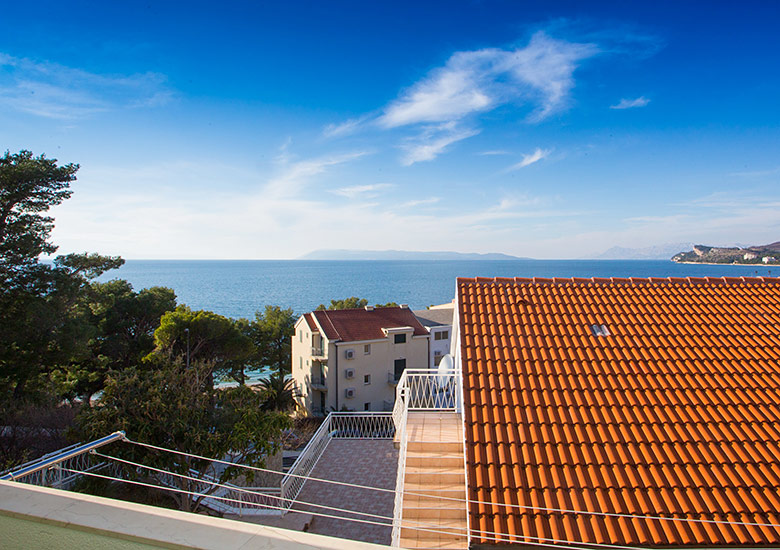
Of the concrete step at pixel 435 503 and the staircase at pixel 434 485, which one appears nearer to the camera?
the staircase at pixel 434 485

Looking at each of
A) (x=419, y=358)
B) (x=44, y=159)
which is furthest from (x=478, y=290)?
(x=419, y=358)

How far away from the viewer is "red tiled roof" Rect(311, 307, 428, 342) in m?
32.4

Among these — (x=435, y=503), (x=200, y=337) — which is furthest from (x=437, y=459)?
(x=200, y=337)

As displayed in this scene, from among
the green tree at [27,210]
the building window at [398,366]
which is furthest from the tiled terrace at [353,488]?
the building window at [398,366]

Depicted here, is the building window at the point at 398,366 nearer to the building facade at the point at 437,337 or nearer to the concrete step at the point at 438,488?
the building facade at the point at 437,337

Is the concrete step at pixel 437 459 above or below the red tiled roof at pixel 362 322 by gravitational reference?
above

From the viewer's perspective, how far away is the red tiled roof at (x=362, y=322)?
3241 centimetres

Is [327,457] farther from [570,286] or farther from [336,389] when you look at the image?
[336,389]

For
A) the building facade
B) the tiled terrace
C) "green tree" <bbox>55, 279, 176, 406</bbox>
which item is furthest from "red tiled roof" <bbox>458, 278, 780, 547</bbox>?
the building facade

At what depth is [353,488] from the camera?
35.2 feet

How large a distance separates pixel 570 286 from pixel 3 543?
344 inches

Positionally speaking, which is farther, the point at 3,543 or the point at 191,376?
the point at 191,376

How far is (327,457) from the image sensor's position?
41.7ft

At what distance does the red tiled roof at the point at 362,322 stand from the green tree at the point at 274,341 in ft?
26.9
